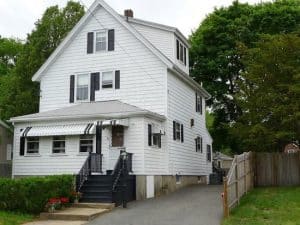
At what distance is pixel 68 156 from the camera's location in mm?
24500

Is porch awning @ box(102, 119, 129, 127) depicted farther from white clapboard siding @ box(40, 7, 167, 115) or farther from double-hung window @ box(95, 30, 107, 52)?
double-hung window @ box(95, 30, 107, 52)

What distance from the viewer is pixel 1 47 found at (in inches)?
2245

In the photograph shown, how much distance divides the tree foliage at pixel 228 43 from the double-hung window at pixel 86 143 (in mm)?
15852

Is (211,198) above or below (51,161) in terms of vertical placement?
below

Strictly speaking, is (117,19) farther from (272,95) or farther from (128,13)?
(272,95)

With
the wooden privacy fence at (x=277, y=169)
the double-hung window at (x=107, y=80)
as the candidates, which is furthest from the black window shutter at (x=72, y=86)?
the wooden privacy fence at (x=277, y=169)

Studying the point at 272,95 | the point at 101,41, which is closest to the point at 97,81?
A: the point at 101,41

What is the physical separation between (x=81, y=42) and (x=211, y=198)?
12.3m

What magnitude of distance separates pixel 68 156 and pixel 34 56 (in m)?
12.4

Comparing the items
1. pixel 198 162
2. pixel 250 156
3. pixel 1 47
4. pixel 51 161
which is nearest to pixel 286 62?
pixel 250 156

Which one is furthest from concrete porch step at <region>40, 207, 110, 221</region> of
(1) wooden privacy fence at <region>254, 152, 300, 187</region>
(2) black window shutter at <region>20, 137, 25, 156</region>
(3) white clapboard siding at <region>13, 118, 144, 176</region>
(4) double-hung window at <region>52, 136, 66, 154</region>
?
(1) wooden privacy fence at <region>254, 152, 300, 187</region>

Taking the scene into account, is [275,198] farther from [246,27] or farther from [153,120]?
[246,27]

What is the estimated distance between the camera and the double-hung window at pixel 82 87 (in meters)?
27.4

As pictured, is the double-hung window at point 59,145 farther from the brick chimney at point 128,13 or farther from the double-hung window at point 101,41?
the brick chimney at point 128,13
